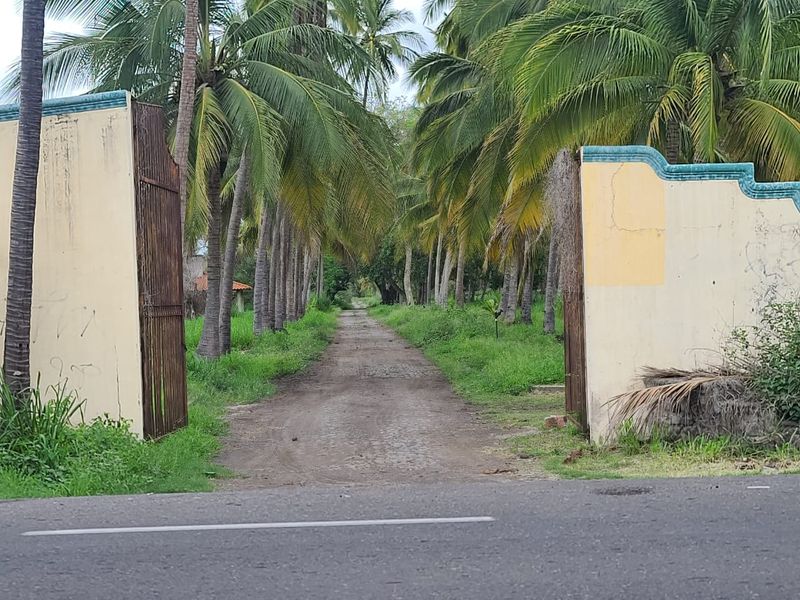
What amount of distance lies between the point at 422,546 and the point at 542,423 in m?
7.92

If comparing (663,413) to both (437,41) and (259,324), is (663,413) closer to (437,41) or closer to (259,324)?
(259,324)

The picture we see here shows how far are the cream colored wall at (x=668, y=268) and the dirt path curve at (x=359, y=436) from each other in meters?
1.92

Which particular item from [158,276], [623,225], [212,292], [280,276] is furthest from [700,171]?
[280,276]

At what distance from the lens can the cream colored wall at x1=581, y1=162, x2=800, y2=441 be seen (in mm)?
11430

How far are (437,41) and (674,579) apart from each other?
29.7 metres

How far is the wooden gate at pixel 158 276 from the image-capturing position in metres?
11.5

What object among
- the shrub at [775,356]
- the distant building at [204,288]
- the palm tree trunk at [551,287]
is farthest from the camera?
the distant building at [204,288]

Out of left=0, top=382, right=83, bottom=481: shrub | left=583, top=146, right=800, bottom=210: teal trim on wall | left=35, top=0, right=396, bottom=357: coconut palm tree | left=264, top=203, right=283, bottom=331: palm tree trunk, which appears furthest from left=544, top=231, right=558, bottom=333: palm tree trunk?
left=0, top=382, right=83, bottom=481: shrub

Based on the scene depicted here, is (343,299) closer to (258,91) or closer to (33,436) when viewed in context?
(258,91)

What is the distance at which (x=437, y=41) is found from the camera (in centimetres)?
3306

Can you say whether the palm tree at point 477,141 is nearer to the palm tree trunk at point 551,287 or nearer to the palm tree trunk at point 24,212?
the palm tree trunk at point 551,287

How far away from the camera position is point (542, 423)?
13.7 m

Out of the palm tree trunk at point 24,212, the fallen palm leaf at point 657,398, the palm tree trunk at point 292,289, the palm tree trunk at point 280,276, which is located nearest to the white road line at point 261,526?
the palm tree trunk at point 24,212

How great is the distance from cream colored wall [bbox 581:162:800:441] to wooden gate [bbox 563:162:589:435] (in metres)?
0.24
